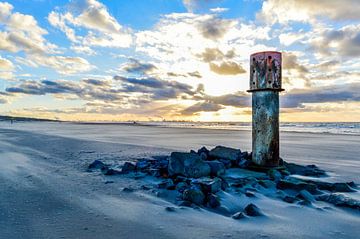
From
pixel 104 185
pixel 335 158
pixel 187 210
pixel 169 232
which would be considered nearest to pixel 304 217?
pixel 187 210

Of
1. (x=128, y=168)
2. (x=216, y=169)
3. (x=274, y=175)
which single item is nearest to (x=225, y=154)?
(x=216, y=169)

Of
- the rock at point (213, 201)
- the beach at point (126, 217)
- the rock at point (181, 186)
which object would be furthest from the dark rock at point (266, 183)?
the rock at point (213, 201)

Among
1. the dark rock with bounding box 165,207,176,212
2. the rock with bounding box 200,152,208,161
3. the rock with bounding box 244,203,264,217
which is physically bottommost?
the dark rock with bounding box 165,207,176,212

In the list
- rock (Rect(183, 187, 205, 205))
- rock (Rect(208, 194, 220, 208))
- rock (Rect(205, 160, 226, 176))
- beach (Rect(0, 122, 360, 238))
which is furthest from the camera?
rock (Rect(205, 160, 226, 176))

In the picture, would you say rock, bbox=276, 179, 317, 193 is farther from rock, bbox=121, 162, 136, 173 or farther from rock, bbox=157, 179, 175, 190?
rock, bbox=121, 162, 136, 173

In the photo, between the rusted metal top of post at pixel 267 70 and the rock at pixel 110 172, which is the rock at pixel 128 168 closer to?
the rock at pixel 110 172

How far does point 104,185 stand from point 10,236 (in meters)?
2.46

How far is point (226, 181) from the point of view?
17.9ft

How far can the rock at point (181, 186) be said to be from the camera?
483 cm

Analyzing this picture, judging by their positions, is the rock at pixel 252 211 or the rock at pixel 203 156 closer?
the rock at pixel 252 211

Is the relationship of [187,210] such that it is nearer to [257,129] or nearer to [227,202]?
[227,202]

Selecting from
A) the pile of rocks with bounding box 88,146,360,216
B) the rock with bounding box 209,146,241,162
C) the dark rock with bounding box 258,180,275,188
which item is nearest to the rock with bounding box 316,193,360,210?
the pile of rocks with bounding box 88,146,360,216

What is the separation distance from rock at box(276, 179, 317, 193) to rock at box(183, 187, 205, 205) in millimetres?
1619

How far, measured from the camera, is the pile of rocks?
4.23 metres
